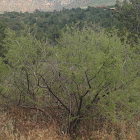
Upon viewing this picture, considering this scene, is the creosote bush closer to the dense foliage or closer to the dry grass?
the dense foliage

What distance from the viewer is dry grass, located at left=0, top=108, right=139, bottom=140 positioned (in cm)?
431

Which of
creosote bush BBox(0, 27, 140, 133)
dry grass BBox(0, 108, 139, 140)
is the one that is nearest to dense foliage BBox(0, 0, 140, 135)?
creosote bush BBox(0, 27, 140, 133)

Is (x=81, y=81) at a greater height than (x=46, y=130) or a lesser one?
greater

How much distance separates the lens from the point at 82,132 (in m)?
4.88

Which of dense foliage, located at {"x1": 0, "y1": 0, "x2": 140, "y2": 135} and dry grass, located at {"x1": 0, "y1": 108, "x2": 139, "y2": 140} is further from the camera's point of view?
Answer: dry grass, located at {"x1": 0, "y1": 108, "x2": 139, "y2": 140}

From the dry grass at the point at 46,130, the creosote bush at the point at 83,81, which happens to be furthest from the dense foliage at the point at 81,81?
the dry grass at the point at 46,130

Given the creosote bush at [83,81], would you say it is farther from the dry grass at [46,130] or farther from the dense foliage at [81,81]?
the dry grass at [46,130]

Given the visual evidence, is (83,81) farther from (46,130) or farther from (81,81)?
(46,130)

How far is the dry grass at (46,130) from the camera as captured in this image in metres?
4.31

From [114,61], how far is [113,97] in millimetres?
825

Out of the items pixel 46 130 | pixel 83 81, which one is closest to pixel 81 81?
pixel 83 81

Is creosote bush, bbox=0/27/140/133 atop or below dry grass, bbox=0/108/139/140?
atop

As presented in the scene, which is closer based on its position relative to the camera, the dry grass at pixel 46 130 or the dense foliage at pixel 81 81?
the dense foliage at pixel 81 81

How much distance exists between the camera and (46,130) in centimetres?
451
